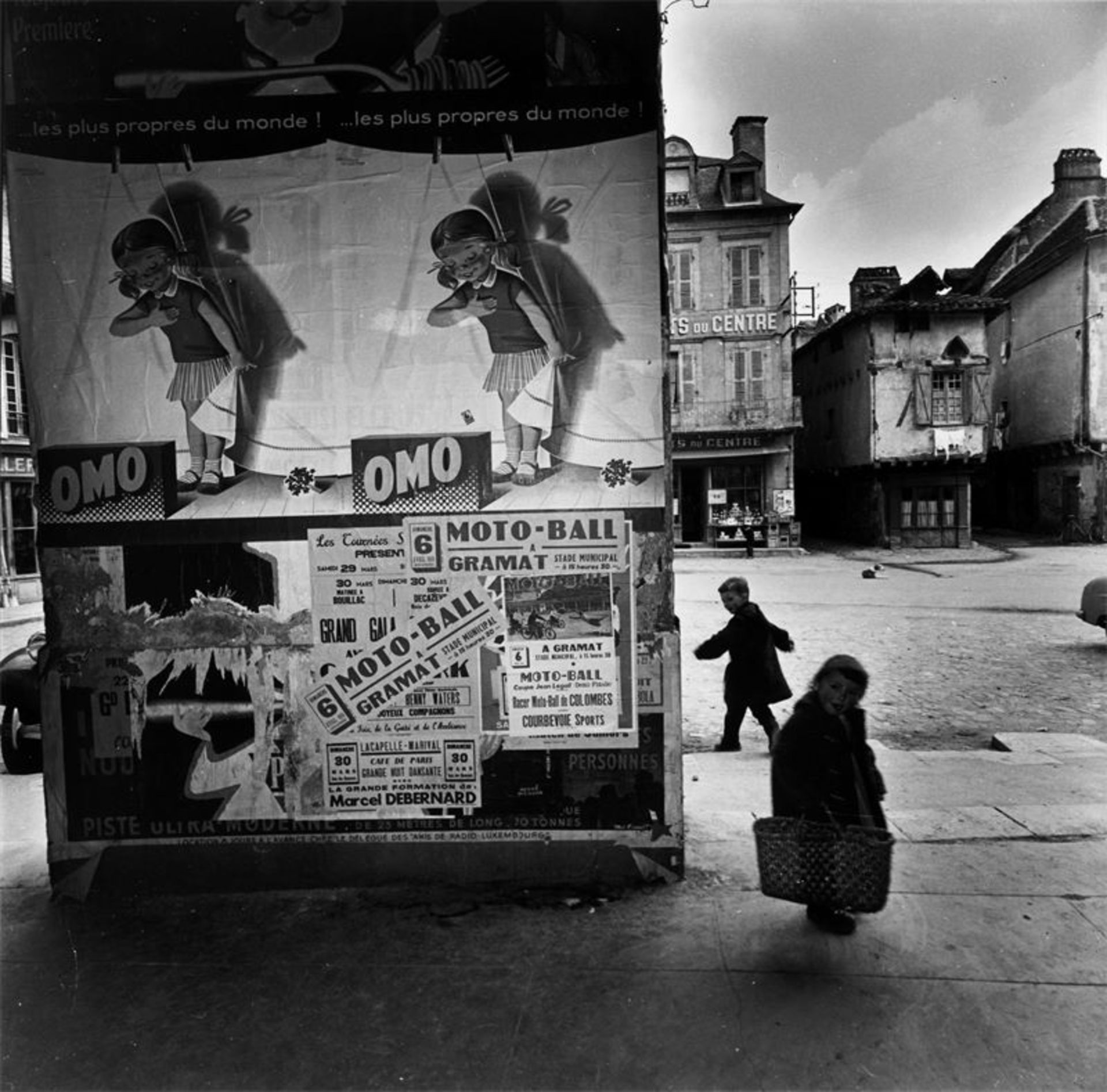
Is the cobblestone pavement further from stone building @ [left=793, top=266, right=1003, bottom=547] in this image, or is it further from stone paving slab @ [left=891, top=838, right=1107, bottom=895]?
stone building @ [left=793, top=266, right=1003, bottom=547]

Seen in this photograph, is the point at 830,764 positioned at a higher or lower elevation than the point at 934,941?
higher

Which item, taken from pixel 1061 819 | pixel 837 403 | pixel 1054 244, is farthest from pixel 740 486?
pixel 1061 819

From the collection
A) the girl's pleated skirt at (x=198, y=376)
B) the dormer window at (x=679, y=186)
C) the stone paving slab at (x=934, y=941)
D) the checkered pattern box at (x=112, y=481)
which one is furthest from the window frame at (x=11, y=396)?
the stone paving slab at (x=934, y=941)

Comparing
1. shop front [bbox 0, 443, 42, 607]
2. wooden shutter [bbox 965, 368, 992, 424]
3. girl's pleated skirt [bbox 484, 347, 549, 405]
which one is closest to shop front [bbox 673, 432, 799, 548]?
wooden shutter [bbox 965, 368, 992, 424]

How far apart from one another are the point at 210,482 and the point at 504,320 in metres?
1.54

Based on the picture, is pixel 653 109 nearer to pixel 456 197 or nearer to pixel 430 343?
pixel 456 197

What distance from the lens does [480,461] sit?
12.7ft

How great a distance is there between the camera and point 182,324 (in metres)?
3.89

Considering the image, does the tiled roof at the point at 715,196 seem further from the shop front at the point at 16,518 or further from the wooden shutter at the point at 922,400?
the shop front at the point at 16,518

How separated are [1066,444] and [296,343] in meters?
33.8

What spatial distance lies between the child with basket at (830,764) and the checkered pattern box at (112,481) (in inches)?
119

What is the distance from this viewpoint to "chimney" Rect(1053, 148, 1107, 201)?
112 feet

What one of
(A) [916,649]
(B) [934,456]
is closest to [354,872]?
(A) [916,649]

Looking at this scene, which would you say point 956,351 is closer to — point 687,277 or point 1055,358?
point 1055,358
